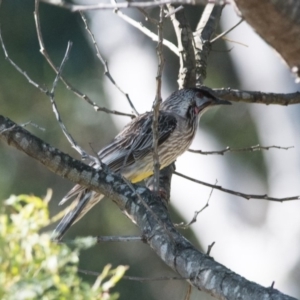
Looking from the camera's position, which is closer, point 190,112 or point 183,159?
point 190,112

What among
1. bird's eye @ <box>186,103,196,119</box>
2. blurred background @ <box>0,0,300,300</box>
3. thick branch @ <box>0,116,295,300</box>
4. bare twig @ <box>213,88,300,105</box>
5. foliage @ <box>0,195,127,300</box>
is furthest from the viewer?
blurred background @ <box>0,0,300,300</box>

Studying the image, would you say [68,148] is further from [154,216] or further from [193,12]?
[154,216]

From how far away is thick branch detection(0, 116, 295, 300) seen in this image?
3.52m

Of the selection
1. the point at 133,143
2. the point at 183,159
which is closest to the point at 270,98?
the point at 133,143

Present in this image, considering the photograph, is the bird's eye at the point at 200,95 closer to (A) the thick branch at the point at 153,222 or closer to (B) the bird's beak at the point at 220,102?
(B) the bird's beak at the point at 220,102

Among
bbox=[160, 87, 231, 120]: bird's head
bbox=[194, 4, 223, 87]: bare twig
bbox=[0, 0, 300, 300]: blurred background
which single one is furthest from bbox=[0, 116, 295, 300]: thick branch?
bbox=[0, 0, 300, 300]: blurred background

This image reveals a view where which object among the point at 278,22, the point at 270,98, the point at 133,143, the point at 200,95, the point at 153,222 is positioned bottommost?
the point at 153,222

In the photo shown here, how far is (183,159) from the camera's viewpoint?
42.2ft

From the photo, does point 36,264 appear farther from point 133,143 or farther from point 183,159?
point 183,159

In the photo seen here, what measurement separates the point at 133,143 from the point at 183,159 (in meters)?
6.41

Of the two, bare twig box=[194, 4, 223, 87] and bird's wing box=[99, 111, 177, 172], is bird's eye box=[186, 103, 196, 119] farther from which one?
bare twig box=[194, 4, 223, 87]

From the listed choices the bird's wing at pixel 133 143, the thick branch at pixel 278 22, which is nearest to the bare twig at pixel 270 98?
the bird's wing at pixel 133 143

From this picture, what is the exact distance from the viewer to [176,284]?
13.7m

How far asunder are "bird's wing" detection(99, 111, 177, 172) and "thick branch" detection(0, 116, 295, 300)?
A: 73.1 inches
